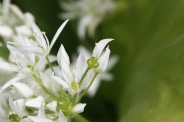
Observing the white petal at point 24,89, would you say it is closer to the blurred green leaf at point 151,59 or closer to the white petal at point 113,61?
the blurred green leaf at point 151,59

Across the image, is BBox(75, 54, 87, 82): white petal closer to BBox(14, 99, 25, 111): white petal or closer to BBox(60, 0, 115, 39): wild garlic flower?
BBox(14, 99, 25, 111): white petal

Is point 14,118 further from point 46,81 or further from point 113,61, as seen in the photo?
point 113,61

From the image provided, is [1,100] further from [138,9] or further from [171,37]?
[138,9]

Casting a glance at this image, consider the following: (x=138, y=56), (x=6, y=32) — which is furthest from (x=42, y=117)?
(x=138, y=56)

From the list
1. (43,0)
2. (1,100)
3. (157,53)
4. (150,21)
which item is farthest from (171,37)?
(43,0)

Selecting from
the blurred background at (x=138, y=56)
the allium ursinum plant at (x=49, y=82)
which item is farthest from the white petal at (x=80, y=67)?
the blurred background at (x=138, y=56)

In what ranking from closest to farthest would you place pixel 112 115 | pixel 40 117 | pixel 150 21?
1. pixel 40 117
2. pixel 150 21
3. pixel 112 115
